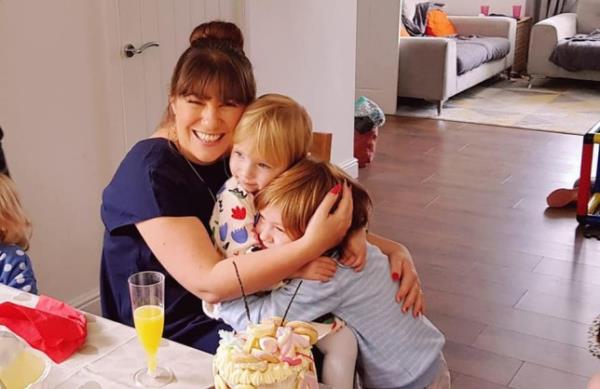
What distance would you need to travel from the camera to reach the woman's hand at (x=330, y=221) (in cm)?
Answer: 150

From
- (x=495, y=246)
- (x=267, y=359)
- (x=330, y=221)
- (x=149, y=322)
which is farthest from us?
(x=495, y=246)

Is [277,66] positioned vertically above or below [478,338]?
above

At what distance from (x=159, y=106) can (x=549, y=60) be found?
537cm

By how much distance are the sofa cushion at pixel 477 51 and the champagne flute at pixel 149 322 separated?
5.73 metres

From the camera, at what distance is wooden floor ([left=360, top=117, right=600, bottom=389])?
283 centimetres

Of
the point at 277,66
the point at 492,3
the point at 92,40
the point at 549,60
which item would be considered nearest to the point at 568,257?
the point at 277,66

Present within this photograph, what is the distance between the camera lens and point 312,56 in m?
4.22

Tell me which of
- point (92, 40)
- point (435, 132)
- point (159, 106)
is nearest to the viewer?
point (92, 40)

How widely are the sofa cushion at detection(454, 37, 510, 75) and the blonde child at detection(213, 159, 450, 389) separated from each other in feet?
17.6

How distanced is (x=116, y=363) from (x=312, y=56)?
3.11m

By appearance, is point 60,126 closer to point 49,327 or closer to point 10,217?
point 10,217

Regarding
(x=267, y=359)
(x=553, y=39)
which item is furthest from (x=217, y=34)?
(x=553, y=39)

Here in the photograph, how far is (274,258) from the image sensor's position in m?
1.50

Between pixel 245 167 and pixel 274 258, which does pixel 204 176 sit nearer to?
pixel 245 167
